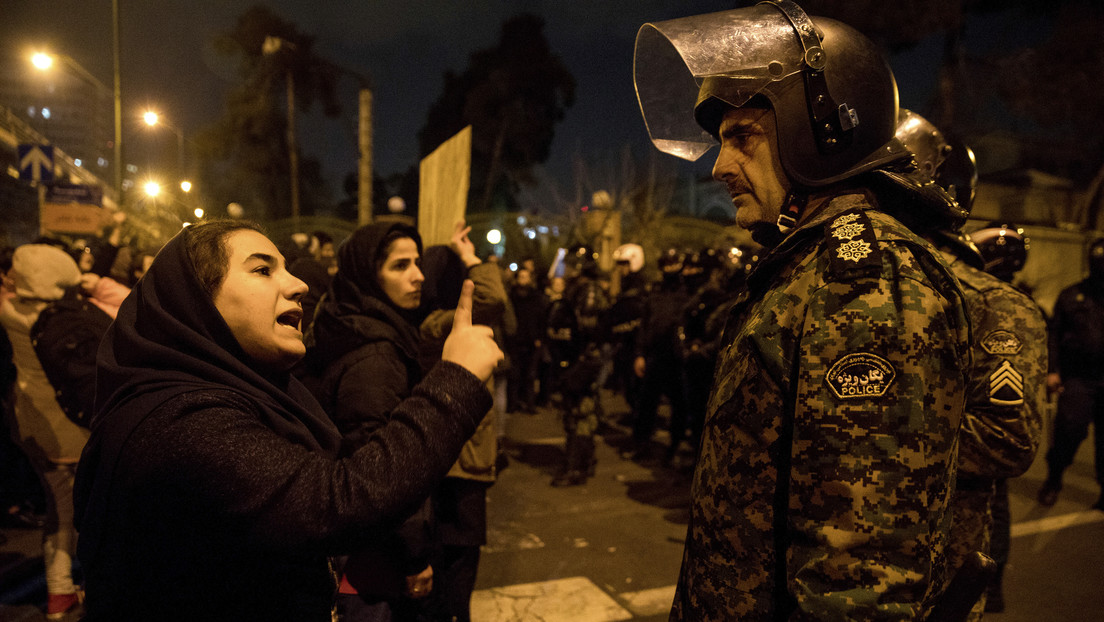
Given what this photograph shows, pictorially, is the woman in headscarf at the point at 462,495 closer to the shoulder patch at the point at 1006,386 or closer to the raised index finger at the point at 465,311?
the raised index finger at the point at 465,311

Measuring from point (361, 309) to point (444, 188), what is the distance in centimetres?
65

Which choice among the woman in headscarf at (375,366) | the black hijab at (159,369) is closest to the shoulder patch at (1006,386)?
the woman in headscarf at (375,366)

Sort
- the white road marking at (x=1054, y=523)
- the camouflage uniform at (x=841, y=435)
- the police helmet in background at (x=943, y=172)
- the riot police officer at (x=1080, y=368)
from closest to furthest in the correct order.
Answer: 1. the camouflage uniform at (x=841, y=435)
2. the police helmet in background at (x=943, y=172)
3. the white road marking at (x=1054, y=523)
4. the riot police officer at (x=1080, y=368)

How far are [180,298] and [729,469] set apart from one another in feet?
4.27

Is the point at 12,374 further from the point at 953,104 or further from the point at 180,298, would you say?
the point at 953,104

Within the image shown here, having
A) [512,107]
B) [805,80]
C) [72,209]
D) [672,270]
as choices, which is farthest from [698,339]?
[512,107]

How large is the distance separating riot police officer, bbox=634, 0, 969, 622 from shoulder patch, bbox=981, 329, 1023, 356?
3.90 ft

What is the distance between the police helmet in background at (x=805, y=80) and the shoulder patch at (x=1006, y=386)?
1.17 metres

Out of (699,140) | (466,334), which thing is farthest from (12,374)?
(699,140)

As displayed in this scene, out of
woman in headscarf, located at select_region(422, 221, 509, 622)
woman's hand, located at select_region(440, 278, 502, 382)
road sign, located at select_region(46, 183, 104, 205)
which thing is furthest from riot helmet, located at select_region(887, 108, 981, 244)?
road sign, located at select_region(46, 183, 104, 205)

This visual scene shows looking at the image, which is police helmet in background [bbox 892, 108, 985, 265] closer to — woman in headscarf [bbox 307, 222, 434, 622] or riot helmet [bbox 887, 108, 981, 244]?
riot helmet [bbox 887, 108, 981, 244]

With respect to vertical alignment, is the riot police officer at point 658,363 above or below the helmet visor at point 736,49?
below

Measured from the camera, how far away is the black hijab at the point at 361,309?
2551 mm

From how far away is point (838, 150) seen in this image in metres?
1.52
